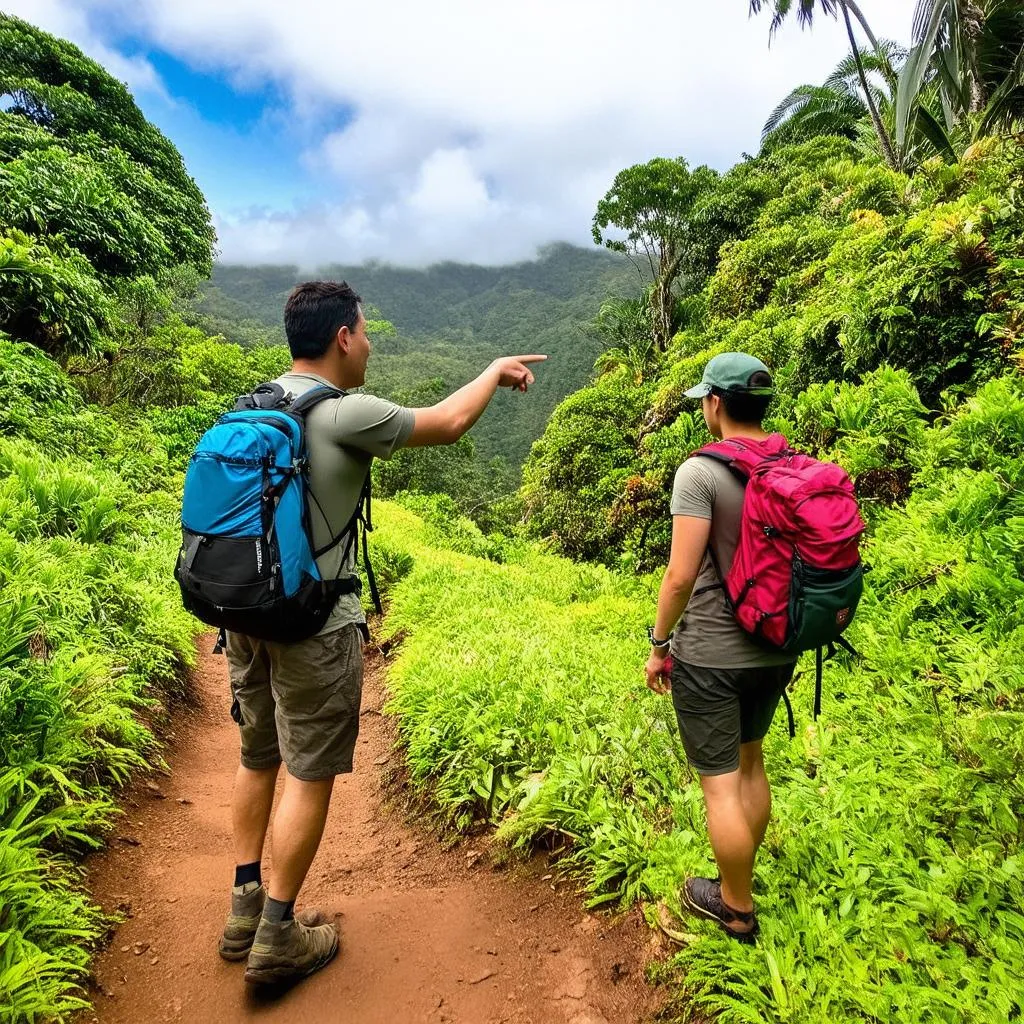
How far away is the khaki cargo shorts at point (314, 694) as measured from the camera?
2.00 metres

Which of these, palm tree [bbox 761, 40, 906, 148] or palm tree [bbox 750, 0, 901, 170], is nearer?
palm tree [bbox 750, 0, 901, 170]

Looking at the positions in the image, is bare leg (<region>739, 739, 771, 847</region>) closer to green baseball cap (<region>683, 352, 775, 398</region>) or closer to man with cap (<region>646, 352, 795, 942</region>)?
man with cap (<region>646, 352, 795, 942</region>)

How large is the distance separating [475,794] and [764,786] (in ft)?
5.51

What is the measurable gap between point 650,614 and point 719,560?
3872 mm

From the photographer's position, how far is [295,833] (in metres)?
2.01

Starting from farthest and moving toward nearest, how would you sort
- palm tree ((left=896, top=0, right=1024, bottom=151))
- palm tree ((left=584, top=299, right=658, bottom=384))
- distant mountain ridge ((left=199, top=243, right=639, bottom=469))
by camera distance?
1. distant mountain ridge ((left=199, top=243, right=639, bottom=469))
2. palm tree ((left=584, top=299, right=658, bottom=384))
3. palm tree ((left=896, top=0, right=1024, bottom=151))

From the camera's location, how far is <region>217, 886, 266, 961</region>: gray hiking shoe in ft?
7.37

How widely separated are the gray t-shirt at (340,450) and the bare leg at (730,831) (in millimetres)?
1339

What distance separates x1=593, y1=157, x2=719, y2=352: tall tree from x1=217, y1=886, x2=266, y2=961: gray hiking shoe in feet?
56.9

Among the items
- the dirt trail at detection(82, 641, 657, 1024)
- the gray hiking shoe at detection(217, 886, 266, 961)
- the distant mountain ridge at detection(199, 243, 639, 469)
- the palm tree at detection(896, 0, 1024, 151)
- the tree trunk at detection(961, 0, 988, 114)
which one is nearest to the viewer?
the dirt trail at detection(82, 641, 657, 1024)

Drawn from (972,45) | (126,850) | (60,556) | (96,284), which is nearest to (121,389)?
(96,284)

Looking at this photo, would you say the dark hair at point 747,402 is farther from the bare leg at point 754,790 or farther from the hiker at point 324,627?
the bare leg at point 754,790

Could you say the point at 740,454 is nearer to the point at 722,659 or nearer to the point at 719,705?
the point at 722,659

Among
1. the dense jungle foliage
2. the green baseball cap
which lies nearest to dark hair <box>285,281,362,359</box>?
the green baseball cap
